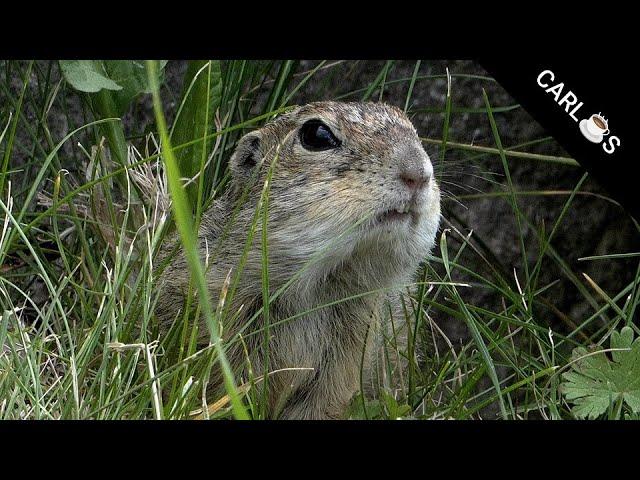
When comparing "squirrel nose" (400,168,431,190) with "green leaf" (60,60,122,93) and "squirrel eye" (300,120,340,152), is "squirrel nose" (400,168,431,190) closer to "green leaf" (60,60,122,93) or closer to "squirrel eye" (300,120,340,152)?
"squirrel eye" (300,120,340,152)

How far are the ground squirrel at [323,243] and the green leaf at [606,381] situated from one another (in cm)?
53

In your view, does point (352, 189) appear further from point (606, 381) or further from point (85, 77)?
point (85, 77)

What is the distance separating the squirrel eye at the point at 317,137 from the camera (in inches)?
98.2

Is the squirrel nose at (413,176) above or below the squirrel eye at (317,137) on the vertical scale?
below

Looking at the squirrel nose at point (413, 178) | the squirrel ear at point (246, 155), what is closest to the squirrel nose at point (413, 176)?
the squirrel nose at point (413, 178)

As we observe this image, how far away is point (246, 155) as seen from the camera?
2873mm

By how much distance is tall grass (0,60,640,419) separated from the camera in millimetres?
2100

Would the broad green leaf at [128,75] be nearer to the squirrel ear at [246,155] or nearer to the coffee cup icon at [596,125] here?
the squirrel ear at [246,155]

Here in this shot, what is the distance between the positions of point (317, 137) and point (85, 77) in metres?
0.67

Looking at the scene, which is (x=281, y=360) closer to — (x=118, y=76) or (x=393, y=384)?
(x=393, y=384)

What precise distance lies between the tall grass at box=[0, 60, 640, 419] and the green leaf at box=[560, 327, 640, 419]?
3.7 inches

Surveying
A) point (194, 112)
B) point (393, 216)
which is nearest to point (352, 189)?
point (393, 216)

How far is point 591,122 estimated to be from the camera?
154 centimetres
